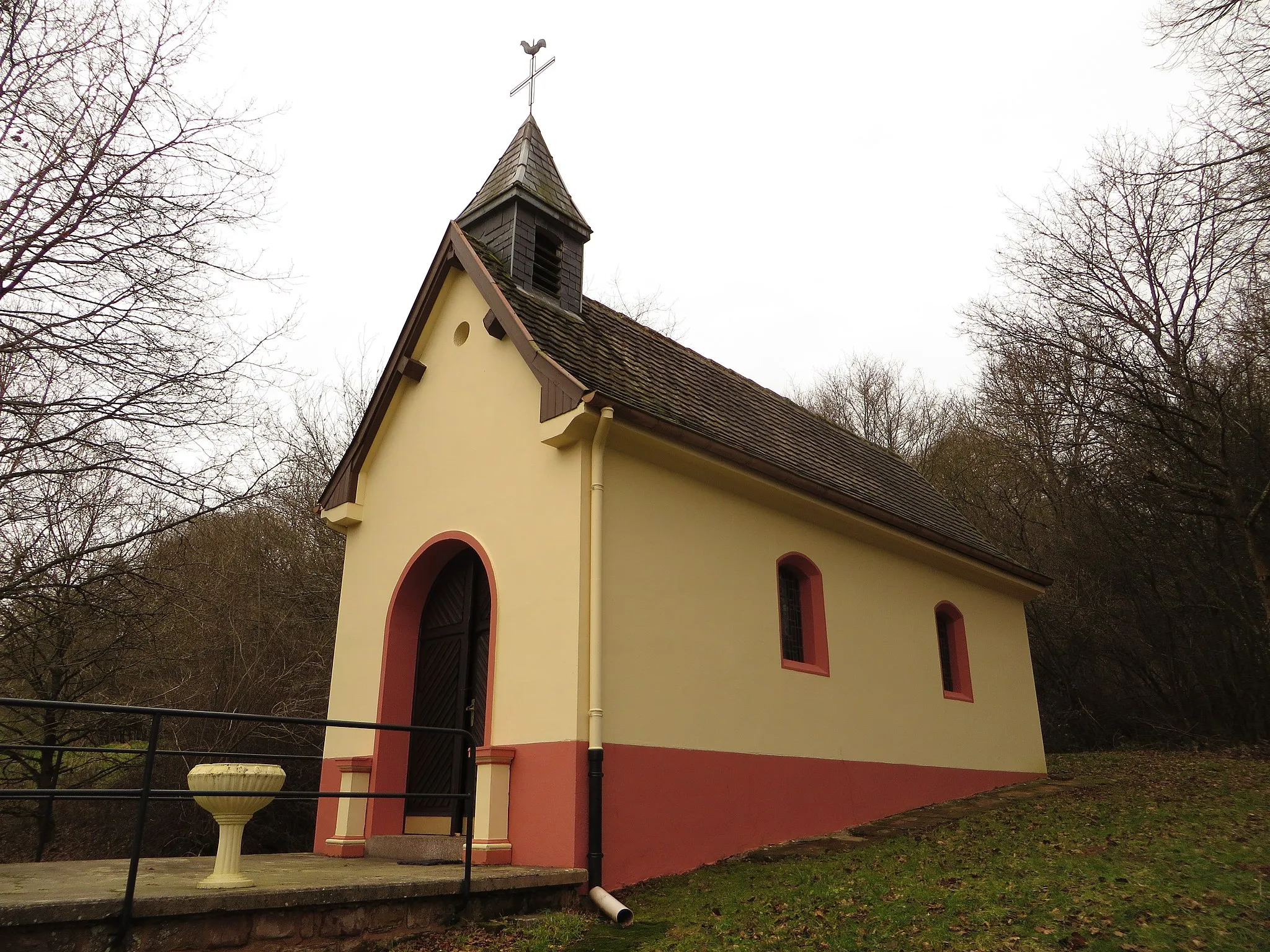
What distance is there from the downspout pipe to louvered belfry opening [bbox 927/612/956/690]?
7055 mm

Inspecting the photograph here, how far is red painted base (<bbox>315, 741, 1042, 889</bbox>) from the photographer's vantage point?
750cm

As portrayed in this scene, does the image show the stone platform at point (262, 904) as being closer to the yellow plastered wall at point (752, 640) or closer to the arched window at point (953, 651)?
the yellow plastered wall at point (752, 640)

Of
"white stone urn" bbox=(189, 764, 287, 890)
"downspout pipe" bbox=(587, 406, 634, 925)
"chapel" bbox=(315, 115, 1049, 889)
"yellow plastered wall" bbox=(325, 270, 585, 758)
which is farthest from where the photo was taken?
"yellow plastered wall" bbox=(325, 270, 585, 758)

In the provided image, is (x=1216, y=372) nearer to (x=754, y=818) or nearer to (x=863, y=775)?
(x=863, y=775)

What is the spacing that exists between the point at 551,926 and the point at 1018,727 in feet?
34.6

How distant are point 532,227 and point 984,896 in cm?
896

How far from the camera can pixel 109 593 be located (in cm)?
1093

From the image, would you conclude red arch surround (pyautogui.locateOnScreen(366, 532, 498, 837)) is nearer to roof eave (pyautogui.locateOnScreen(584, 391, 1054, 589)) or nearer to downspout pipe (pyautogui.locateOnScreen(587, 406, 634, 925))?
downspout pipe (pyautogui.locateOnScreen(587, 406, 634, 925))

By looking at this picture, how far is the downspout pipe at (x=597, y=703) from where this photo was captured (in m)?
7.10

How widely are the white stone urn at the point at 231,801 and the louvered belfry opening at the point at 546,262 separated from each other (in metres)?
7.26

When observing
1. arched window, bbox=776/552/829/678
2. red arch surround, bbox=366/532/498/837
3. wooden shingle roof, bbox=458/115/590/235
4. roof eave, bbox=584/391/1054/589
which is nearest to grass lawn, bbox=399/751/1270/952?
arched window, bbox=776/552/829/678

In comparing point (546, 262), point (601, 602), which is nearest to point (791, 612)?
point (601, 602)

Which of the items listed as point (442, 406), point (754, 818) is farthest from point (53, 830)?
point (754, 818)

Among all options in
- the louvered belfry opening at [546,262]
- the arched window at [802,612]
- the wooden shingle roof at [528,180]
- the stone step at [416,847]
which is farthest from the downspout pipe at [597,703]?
the wooden shingle roof at [528,180]
